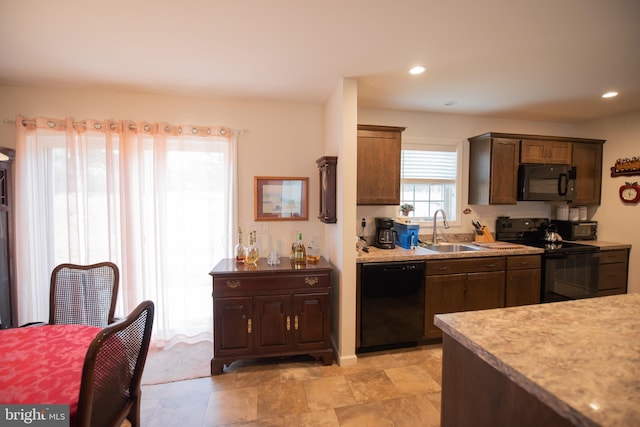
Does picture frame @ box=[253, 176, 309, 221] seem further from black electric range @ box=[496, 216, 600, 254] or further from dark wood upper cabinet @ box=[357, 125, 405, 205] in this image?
black electric range @ box=[496, 216, 600, 254]

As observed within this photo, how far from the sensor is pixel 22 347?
53.6 inches

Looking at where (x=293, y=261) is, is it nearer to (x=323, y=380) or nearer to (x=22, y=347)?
(x=323, y=380)

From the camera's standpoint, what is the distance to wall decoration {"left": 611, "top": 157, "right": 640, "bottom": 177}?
3172mm

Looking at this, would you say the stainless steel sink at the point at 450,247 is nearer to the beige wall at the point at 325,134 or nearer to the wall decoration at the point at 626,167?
the beige wall at the point at 325,134

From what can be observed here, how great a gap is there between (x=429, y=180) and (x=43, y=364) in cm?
357

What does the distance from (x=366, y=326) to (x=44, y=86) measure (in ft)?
12.1

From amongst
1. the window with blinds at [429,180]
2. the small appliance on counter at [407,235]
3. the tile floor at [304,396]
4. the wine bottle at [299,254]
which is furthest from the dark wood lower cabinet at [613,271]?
the wine bottle at [299,254]

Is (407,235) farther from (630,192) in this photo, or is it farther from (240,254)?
(630,192)

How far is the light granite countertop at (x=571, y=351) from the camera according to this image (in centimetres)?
70

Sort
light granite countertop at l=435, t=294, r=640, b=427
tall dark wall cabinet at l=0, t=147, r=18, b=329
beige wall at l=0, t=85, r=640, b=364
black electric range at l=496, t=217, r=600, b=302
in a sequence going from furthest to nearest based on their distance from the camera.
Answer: black electric range at l=496, t=217, r=600, b=302 → beige wall at l=0, t=85, r=640, b=364 → tall dark wall cabinet at l=0, t=147, r=18, b=329 → light granite countertop at l=435, t=294, r=640, b=427

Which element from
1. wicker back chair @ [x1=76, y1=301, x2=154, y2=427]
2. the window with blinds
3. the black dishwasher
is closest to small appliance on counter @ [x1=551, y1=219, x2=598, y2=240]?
the window with blinds

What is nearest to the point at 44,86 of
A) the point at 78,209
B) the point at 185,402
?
the point at 78,209

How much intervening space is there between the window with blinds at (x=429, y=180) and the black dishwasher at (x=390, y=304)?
1.07 metres

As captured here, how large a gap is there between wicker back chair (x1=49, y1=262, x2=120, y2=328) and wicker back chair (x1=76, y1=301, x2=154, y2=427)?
731mm
